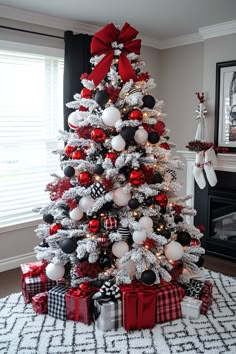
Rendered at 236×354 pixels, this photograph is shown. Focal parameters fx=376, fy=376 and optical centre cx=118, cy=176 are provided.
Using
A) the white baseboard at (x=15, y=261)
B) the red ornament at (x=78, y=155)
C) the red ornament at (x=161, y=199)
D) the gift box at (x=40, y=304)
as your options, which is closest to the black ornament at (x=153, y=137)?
the red ornament at (x=161, y=199)

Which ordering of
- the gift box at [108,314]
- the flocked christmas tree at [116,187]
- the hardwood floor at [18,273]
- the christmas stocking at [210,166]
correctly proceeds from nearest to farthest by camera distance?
1. the gift box at [108,314]
2. the flocked christmas tree at [116,187]
3. the hardwood floor at [18,273]
4. the christmas stocking at [210,166]

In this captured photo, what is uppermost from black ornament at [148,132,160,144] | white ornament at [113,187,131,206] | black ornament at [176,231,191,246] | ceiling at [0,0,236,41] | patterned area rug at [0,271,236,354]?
ceiling at [0,0,236,41]

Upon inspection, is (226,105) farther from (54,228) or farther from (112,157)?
(54,228)

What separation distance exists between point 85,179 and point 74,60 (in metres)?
1.70

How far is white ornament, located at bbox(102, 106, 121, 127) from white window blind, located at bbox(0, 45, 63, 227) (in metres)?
1.47

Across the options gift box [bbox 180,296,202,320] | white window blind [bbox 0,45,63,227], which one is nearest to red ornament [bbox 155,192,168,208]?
gift box [bbox 180,296,202,320]

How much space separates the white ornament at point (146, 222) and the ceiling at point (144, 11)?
188 cm

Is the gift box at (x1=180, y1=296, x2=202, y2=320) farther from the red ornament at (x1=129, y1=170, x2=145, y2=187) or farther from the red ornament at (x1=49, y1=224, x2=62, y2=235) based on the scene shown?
the red ornament at (x1=49, y1=224, x2=62, y2=235)

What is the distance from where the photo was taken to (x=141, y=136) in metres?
2.51

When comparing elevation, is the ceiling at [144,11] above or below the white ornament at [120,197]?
above

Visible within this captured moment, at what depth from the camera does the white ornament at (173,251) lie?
2.57 m

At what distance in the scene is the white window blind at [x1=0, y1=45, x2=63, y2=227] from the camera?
11.8ft

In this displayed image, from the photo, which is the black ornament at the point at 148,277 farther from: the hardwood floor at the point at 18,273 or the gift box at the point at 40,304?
the hardwood floor at the point at 18,273

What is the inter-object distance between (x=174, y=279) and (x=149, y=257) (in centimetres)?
40
